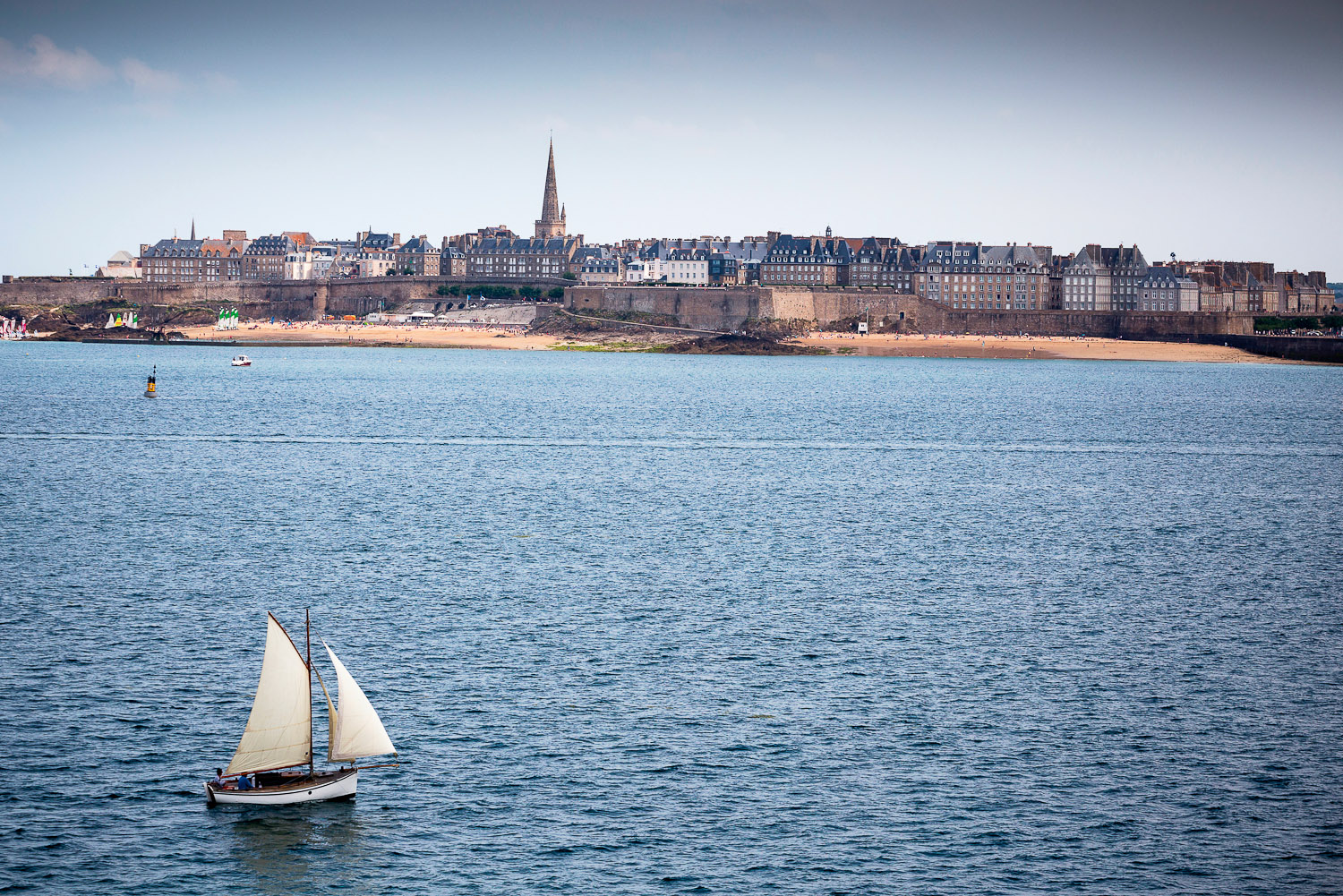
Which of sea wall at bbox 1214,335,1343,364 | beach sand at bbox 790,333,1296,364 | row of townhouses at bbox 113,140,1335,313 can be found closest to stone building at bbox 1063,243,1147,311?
row of townhouses at bbox 113,140,1335,313

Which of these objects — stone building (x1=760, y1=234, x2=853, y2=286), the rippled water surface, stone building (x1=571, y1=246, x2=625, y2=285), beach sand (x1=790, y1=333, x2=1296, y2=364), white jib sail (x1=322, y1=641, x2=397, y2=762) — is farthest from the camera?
stone building (x1=571, y1=246, x2=625, y2=285)

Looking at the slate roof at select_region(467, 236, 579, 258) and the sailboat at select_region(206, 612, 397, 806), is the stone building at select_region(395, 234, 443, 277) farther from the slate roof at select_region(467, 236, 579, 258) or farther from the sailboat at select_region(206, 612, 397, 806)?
the sailboat at select_region(206, 612, 397, 806)

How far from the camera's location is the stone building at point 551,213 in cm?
18775

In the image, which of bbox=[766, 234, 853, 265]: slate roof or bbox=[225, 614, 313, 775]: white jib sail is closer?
bbox=[225, 614, 313, 775]: white jib sail

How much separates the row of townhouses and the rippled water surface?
10170cm

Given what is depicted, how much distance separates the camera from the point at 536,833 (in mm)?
16906

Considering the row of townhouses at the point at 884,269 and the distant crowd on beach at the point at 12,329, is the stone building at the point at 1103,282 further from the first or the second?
the distant crowd on beach at the point at 12,329

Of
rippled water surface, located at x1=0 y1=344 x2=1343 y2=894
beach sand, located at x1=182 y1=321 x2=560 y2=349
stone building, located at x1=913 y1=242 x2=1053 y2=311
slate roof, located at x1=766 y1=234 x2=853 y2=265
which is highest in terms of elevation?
slate roof, located at x1=766 y1=234 x2=853 y2=265

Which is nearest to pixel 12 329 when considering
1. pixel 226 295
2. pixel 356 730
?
pixel 226 295

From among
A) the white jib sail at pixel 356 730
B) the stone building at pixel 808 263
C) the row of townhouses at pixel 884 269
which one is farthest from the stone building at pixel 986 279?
the white jib sail at pixel 356 730

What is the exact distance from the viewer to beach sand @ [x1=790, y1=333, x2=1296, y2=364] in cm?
13538

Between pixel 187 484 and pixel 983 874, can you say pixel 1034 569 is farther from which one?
pixel 187 484

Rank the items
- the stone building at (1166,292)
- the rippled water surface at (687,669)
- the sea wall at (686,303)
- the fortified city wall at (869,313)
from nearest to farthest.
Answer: the rippled water surface at (687,669) → the fortified city wall at (869,313) → the sea wall at (686,303) → the stone building at (1166,292)

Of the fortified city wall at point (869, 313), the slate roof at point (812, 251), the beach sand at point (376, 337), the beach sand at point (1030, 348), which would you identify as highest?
the slate roof at point (812, 251)
